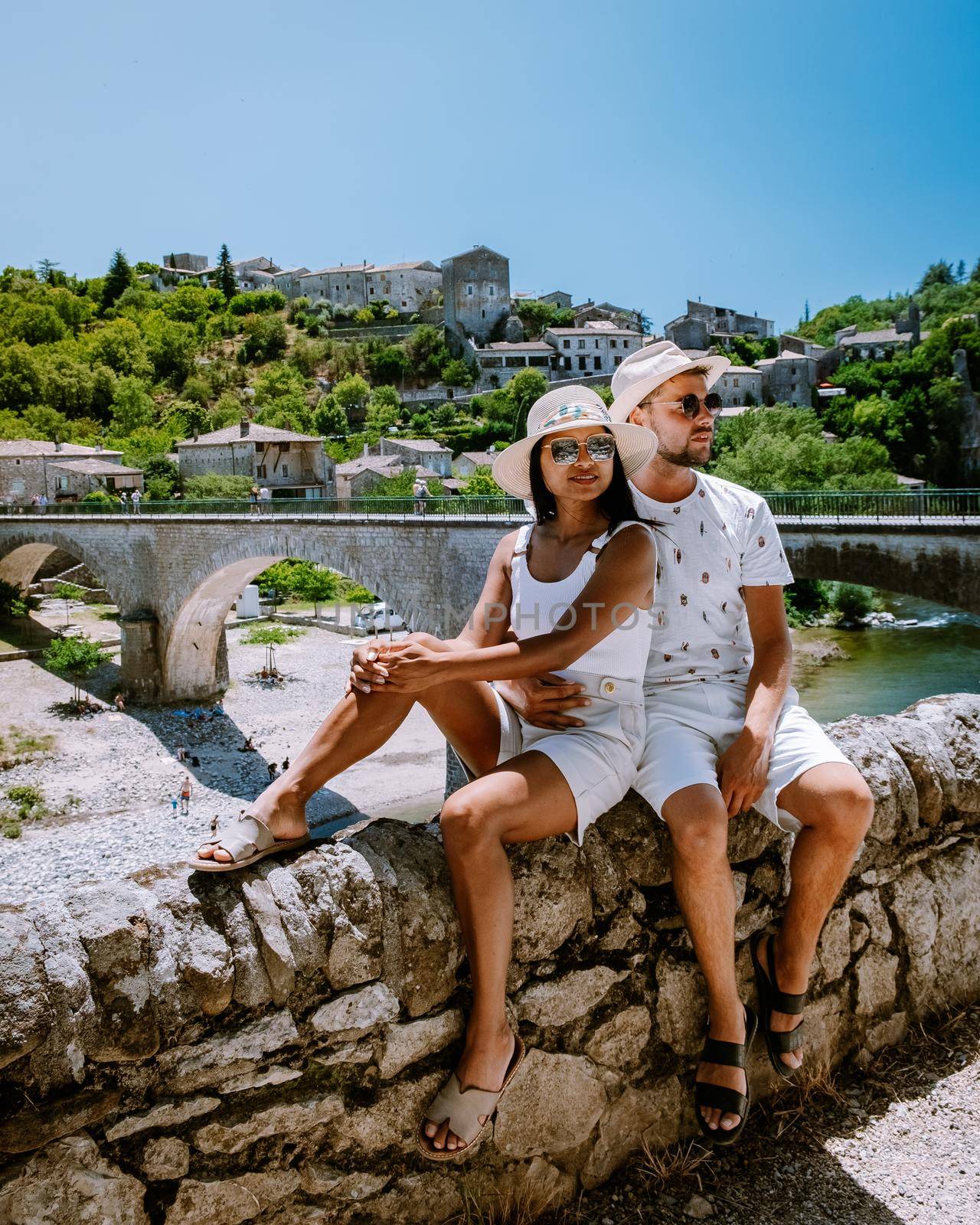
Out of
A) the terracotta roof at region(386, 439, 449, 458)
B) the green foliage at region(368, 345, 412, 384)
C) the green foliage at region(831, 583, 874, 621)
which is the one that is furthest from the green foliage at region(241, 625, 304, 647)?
the green foliage at region(368, 345, 412, 384)

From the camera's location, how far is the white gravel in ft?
57.6

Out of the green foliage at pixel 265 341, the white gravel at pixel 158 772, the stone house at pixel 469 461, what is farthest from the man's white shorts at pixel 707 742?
the green foliage at pixel 265 341

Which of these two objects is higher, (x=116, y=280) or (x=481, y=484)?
(x=116, y=280)

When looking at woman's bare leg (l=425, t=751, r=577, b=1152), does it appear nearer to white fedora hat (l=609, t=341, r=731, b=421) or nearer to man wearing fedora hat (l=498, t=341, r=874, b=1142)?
man wearing fedora hat (l=498, t=341, r=874, b=1142)

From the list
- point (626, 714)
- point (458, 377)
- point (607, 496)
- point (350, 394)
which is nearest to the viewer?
point (626, 714)

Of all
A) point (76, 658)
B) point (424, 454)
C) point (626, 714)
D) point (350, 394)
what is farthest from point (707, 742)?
point (350, 394)

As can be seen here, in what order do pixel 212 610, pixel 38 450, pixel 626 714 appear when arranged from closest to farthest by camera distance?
pixel 626 714, pixel 212 610, pixel 38 450

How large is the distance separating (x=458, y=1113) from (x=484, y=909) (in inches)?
16.6

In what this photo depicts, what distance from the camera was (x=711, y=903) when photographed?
222 centimetres

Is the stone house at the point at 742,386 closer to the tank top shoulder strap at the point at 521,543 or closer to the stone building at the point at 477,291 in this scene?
the stone building at the point at 477,291

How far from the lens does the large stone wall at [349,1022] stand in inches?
67.7

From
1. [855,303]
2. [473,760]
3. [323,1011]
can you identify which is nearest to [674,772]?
[473,760]

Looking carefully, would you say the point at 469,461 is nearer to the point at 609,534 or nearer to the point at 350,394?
the point at 350,394

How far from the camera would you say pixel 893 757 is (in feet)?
9.36
